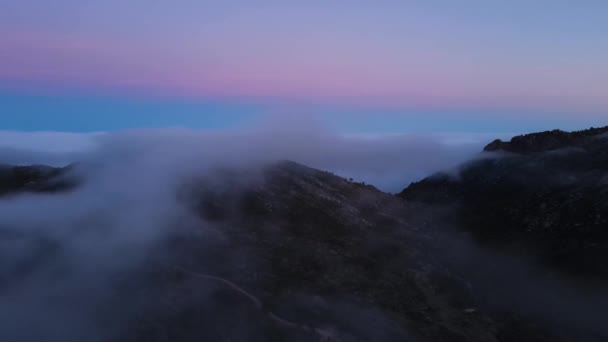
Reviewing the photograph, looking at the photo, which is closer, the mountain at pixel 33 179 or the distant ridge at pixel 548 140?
the mountain at pixel 33 179

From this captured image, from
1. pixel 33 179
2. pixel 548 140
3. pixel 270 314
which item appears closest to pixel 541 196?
pixel 548 140

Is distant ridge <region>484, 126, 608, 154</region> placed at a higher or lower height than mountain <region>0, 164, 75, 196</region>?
higher

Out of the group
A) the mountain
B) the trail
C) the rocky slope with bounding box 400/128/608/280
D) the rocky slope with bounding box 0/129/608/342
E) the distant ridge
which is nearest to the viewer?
the trail

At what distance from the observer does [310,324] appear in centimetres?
2672

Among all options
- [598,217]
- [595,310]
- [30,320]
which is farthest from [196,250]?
Result: [598,217]

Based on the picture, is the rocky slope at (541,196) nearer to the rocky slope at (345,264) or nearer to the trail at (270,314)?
the rocky slope at (345,264)

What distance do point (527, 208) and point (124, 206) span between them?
1311 inches

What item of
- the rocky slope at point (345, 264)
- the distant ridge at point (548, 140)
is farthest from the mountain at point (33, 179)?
the distant ridge at point (548, 140)

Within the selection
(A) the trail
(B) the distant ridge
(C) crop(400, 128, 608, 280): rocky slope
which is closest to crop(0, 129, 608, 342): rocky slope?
(A) the trail

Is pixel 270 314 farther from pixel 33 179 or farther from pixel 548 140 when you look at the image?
pixel 548 140

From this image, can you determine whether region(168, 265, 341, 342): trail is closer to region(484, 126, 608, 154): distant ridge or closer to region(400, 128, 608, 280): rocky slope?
region(400, 128, 608, 280): rocky slope

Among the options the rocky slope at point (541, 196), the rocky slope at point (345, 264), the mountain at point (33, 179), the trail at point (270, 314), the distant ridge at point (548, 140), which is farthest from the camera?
the distant ridge at point (548, 140)

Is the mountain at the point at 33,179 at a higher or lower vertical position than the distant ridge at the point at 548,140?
lower

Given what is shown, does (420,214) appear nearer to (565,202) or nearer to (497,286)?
(565,202)
